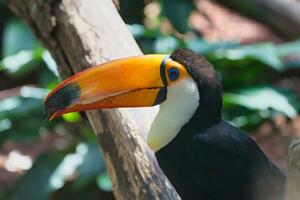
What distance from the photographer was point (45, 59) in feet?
12.4

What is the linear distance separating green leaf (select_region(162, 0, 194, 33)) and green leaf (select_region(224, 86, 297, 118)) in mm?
950

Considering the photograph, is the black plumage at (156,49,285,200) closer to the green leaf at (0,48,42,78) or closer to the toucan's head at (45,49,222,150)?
the toucan's head at (45,49,222,150)

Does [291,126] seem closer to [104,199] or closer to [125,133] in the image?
[104,199]

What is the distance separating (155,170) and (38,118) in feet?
5.12

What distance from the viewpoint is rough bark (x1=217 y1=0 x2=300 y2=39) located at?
465 centimetres

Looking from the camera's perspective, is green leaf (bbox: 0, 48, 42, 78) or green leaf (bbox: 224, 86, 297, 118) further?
green leaf (bbox: 0, 48, 42, 78)

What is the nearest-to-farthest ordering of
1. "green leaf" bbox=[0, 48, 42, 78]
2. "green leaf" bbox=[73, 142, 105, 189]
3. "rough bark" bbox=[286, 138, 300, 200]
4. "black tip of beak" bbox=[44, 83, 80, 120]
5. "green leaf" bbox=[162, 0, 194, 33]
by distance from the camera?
"rough bark" bbox=[286, 138, 300, 200], "black tip of beak" bbox=[44, 83, 80, 120], "green leaf" bbox=[73, 142, 105, 189], "green leaf" bbox=[0, 48, 42, 78], "green leaf" bbox=[162, 0, 194, 33]

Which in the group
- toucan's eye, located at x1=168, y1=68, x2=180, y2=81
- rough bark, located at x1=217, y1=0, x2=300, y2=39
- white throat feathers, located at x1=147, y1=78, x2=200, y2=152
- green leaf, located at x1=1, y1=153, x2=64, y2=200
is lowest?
rough bark, located at x1=217, y1=0, x2=300, y2=39

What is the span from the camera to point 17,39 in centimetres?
441

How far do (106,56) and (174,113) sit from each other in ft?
1.30

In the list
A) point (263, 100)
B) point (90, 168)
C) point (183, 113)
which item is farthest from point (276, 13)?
point (183, 113)

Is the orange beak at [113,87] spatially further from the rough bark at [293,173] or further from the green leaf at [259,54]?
the green leaf at [259,54]

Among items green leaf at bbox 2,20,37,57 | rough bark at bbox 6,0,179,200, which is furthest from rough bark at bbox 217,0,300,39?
rough bark at bbox 6,0,179,200

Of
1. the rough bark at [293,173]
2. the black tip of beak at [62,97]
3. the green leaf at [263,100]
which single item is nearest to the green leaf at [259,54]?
the green leaf at [263,100]
